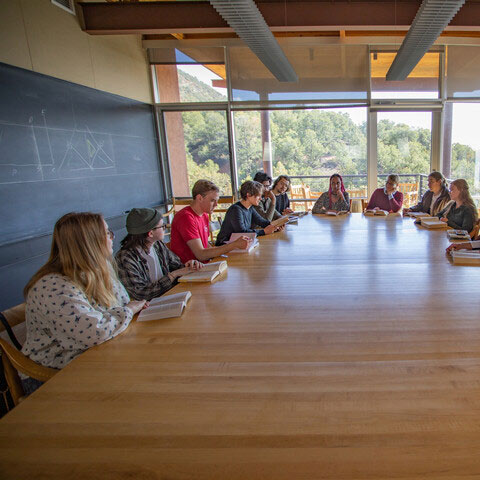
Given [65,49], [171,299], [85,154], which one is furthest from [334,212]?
[65,49]

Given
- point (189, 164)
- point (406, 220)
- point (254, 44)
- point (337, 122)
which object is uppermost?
point (254, 44)

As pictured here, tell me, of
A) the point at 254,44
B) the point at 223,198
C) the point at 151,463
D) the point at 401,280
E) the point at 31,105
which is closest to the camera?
the point at 151,463

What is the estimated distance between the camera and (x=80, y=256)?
143cm

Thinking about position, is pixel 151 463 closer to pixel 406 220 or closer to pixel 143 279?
pixel 143 279

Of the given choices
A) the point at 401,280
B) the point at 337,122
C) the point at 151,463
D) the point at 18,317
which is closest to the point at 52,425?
the point at 151,463

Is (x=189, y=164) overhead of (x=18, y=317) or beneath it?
overhead

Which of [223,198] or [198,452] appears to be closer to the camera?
[198,452]

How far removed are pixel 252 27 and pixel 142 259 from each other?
2730mm

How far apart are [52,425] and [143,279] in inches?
46.7

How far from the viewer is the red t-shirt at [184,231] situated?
2721 millimetres

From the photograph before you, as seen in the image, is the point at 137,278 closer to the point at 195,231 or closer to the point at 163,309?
the point at 163,309

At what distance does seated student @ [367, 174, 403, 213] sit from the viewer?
4.85 metres

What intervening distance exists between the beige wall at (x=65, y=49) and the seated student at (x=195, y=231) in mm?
2206

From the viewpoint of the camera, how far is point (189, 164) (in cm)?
661
